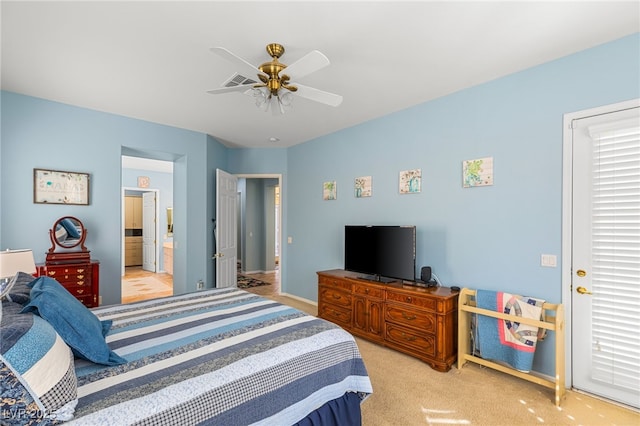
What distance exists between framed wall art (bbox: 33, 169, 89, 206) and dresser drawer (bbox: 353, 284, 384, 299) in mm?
3416

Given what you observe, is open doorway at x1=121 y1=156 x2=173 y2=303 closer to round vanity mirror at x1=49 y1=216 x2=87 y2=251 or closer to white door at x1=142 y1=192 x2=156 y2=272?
white door at x1=142 y1=192 x2=156 y2=272

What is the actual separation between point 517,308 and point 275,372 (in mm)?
2143

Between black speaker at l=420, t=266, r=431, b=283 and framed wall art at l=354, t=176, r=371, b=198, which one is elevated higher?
framed wall art at l=354, t=176, r=371, b=198

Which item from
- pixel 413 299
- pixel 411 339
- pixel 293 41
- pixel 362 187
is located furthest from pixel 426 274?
pixel 293 41

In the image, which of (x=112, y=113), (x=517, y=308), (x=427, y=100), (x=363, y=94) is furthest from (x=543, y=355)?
(x=112, y=113)

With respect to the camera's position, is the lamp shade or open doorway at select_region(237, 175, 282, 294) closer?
the lamp shade

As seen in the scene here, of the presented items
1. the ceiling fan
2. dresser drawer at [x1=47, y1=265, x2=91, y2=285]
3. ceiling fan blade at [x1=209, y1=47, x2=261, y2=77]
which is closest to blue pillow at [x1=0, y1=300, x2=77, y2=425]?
ceiling fan blade at [x1=209, y1=47, x2=261, y2=77]

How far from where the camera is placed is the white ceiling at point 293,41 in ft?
6.34

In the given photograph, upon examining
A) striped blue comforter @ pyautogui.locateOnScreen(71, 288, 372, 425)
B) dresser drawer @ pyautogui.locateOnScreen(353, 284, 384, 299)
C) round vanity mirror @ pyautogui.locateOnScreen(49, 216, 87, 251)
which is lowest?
dresser drawer @ pyautogui.locateOnScreen(353, 284, 384, 299)

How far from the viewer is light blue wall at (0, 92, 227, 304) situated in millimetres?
3270

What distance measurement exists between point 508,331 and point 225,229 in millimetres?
4096

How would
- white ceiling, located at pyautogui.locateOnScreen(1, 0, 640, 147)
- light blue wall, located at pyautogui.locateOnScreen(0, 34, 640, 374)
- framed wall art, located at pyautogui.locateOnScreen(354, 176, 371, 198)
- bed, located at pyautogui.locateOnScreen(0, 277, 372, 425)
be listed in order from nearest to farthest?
bed, located at pyautogui.locateOnScreen(0, 277, 372, 425) → white ceiling, located at pyautogui.locateOnScreen(1, 0, 640, 147) → light blue wall, located at pyautogui.locateOnScreen(0, 34, 640, 374) → framed wall art, located at pyautogui.locateOnScreen(354, 176, 371, 198)

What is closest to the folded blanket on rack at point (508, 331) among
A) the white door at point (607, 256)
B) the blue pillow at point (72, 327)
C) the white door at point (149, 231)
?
the white door at point (607, 256)

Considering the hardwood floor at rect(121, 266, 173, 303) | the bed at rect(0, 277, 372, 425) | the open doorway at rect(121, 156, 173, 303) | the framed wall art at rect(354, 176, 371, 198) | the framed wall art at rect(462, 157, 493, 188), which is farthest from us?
the open doorway at rect(121, 156, 173, 303)
